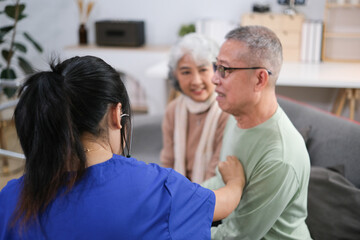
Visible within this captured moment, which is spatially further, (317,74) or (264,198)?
(317,74)

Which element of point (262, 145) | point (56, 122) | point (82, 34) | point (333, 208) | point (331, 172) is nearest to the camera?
point (56, 122)

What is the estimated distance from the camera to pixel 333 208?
1.81 meters

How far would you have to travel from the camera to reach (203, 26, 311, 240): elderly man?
1.41 metres

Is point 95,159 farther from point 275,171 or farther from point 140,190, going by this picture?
point 275,171

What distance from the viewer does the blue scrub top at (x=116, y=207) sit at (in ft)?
3.13

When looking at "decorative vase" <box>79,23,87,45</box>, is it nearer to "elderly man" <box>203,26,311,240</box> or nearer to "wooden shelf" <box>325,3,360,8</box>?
"wooden shelf" <box>325,3,360,8</box>

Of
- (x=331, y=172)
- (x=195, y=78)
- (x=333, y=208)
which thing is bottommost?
(x=333, y=208)

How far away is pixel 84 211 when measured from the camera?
0.96m

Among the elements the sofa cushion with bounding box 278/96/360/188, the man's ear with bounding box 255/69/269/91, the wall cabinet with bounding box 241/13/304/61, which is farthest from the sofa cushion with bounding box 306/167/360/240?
the wall cabinet with bounding box 241/13/304/61

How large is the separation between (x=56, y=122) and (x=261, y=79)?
2.55ft

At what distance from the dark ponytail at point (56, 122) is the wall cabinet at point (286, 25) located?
3059 millimetres

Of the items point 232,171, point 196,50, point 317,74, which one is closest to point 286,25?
point 317,74

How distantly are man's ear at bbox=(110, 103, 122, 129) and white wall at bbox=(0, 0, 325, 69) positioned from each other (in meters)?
3.23

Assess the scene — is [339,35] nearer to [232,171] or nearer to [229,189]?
[232,171]
